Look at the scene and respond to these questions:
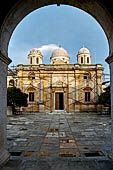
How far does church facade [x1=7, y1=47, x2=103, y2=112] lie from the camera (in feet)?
71.9

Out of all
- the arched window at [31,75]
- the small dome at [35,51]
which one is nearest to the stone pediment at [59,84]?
the arched window at [31,75]

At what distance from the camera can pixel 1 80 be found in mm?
3584

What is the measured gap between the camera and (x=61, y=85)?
22.3 metres

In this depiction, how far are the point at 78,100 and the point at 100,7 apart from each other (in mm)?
18790

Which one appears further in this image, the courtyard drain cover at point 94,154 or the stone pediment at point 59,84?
the stone pediment at point 59,84

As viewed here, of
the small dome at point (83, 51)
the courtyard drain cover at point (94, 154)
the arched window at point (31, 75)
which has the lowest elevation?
the courtyard drain cover at point (94, 154)

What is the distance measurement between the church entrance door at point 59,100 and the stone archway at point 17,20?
62.6 feet

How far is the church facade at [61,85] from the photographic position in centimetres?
2191

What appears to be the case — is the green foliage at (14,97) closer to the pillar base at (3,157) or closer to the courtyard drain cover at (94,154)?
the pillar base at (3,157)

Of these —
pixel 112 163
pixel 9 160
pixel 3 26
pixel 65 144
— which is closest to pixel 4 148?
pixel 9 160

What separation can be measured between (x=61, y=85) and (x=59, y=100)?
2.49m

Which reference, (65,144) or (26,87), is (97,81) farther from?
(65,144)

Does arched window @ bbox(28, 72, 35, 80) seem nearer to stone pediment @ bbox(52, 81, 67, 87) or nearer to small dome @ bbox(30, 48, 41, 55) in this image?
stone pediment @ bbox(52, 81, 67, 87)

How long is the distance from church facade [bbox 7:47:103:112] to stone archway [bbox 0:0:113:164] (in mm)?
18122
